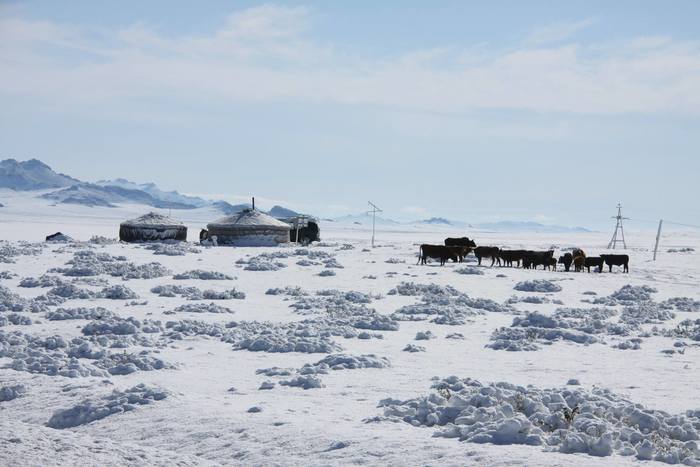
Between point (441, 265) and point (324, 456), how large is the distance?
30314 millimetres

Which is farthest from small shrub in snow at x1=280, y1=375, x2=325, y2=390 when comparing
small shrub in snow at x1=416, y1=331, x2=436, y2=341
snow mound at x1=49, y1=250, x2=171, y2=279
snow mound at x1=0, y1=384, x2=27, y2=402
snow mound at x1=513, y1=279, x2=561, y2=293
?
snow mound at x1=513, y1=279, x2=561, y2=293

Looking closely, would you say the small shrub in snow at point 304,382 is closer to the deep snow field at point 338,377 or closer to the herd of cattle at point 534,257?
the deep snow field at point 338,377

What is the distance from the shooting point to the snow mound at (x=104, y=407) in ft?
30.6

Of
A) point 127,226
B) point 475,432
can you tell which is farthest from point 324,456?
point 127,226

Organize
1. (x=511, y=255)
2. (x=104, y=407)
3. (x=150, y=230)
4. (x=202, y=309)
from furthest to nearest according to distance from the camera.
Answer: (x=150, y=230), (x=511, y=255), (x=202, y=309), (x=104, y=407)

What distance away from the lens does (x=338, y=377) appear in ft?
38.9

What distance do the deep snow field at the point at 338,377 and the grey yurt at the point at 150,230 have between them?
84.5ft

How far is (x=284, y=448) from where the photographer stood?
8.10m

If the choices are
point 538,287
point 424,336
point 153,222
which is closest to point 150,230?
point 153,222

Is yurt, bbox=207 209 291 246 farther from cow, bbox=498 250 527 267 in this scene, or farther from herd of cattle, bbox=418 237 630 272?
cow, bbox=498 250 527 267

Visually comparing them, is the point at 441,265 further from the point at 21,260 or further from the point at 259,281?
the point at 21,260

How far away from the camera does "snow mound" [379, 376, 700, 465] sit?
7793 millimetres

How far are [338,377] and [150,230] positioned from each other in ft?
137

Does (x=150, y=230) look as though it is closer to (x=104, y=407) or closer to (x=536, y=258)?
(x=536, y=258)
